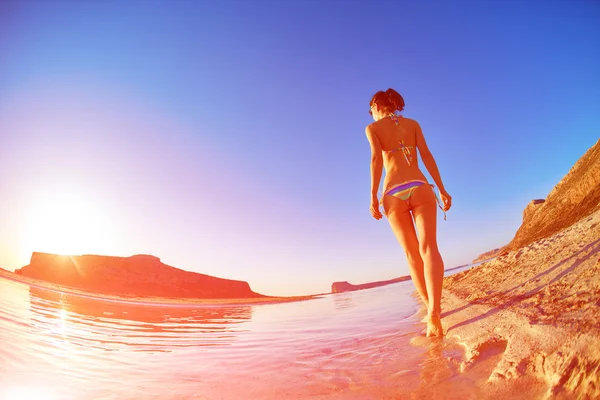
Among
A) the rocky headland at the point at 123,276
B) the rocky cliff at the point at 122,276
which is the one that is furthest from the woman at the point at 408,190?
the rocky cliff at the point at 122,276

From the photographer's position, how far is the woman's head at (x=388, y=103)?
11.0 feet

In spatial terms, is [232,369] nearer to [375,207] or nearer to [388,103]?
[375,207]

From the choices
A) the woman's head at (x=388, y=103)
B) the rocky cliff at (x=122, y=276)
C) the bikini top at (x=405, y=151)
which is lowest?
the rocky cliff at (x=122, y=276)

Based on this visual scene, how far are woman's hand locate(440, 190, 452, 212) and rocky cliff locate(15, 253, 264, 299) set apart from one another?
4288 centimetres

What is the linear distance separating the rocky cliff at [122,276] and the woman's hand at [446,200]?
42885 mm

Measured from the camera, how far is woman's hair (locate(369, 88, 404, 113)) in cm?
336

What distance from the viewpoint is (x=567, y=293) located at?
66.8 inches

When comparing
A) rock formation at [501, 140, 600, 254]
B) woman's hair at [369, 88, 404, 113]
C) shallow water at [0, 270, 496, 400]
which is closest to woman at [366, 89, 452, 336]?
woman's hair at [369, 88, 404, 113]

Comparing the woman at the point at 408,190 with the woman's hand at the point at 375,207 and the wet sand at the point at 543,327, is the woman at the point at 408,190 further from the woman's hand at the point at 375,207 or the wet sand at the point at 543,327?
the wet sand at the point at 543,327

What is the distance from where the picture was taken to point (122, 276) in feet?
177

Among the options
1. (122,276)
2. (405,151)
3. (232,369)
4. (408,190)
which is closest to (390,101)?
(405,151)

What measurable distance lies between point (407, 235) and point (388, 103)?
1.62m

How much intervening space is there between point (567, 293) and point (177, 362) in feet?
9.25

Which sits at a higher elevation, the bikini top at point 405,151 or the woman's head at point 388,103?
the woman's head at point 388,103
